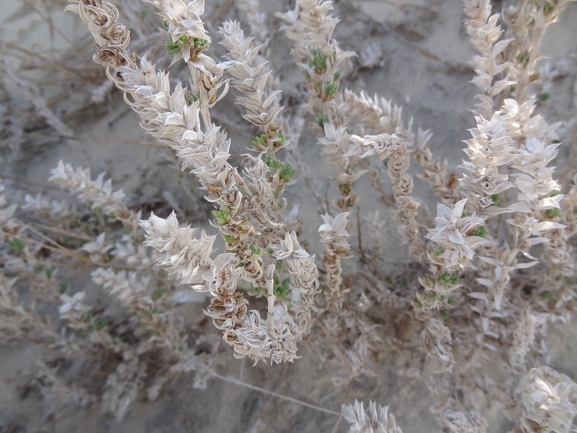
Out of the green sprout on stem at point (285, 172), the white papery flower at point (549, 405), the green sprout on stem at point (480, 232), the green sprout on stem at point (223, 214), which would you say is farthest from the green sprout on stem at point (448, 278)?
the green sprout on stem at point (223, 214)

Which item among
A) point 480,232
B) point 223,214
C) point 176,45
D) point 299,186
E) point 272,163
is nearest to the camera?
point 176,45

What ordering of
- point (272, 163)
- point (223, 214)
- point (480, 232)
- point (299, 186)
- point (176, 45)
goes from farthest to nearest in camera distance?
point (299, 186) < point (272, 163) < point (480, 232) < point (223, 214) < point (176, 45)

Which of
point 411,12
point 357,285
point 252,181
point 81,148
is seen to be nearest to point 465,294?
point 357,285

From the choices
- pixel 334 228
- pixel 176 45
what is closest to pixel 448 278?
pixel 334 228

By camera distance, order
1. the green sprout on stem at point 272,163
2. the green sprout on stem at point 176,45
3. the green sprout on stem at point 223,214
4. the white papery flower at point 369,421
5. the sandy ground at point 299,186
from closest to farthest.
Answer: the green sprout on stem at point 176,45
the green sprout on stem at point 223,214
the white papery flower at point 369,421
the green sprout on stem at point 272,163
the sandy ground at point 299,186

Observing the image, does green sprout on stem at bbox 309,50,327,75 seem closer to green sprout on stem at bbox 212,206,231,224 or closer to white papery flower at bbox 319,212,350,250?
white papery flower at bbox 319,212,350,250

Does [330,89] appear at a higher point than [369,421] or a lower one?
higher

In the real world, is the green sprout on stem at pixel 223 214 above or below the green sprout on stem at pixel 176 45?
below

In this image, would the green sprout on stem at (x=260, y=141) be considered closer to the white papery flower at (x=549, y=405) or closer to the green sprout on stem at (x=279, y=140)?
the green sprout on stem at (x=279, y=140)

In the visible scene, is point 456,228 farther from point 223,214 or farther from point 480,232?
point 223,214
